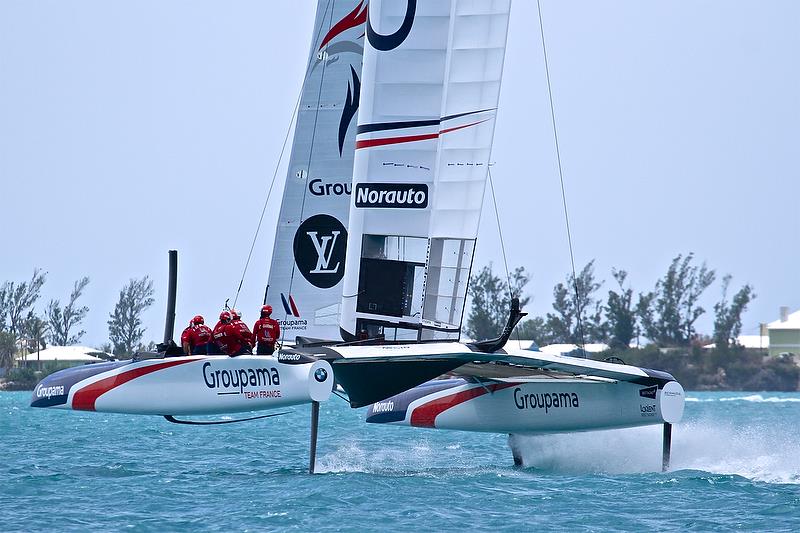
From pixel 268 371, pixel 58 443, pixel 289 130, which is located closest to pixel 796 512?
pixel 268 371

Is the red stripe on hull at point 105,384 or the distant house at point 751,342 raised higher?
the distant house at point 751,342

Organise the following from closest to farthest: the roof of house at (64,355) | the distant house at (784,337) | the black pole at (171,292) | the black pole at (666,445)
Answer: the black pole at (171,292) → the black pole at (666,445) → the roof of house at (64,355) → the distant house at (784,337)

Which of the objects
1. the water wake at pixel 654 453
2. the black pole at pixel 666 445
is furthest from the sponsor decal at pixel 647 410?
the water wake at pixel 654 453

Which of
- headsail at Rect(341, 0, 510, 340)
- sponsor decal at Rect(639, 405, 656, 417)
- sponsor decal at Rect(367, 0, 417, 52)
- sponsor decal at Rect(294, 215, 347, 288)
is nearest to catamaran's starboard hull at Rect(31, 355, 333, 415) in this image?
headsail at Rect(341, 0, 510, 340)

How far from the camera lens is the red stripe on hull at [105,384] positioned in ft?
42.4

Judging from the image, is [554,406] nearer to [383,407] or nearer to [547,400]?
[547,400]

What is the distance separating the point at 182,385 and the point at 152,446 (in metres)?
6.64

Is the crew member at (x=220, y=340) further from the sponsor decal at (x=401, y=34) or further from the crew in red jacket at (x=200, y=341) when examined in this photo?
the sponsor decal at (x=401, y=34)

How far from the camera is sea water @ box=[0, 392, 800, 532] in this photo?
410 inches

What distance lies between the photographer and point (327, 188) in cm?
1683

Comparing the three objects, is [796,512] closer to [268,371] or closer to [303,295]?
[268,371]

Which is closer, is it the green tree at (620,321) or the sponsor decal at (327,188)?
the sponsor decal at (327,188)

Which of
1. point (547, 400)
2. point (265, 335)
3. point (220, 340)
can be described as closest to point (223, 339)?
point (220, 340)

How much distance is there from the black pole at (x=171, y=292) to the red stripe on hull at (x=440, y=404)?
2766 mm
